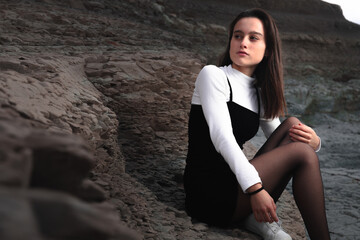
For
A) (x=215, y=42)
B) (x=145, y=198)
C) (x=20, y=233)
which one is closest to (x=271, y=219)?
(x=145, y=198)

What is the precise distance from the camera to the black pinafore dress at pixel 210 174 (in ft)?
5.82

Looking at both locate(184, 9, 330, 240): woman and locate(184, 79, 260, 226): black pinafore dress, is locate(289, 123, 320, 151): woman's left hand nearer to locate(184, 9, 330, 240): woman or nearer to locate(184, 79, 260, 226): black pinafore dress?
locate(184, 9, 330, 240): woman

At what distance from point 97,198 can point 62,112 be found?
105cm

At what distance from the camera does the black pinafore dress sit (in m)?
1.77

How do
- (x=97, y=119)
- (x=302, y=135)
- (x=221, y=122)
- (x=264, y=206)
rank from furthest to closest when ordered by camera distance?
1. (x=97, y=119)
2. (x=302, y=135)
3. (x=221, y=122)
4. (x=264, y=206)

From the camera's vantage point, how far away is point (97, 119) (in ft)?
7.01

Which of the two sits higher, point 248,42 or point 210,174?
point 248,42

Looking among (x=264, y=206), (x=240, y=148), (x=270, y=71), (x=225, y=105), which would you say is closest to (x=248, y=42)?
(x=270, y=71)

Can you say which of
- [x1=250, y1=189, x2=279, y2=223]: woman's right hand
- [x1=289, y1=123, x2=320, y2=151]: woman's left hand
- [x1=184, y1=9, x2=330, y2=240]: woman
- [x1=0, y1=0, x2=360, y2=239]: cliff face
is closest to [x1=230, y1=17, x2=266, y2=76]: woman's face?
[x1=184, y1=9, x2=330, y2=240]: woman

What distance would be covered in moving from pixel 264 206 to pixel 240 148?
36 centimetres

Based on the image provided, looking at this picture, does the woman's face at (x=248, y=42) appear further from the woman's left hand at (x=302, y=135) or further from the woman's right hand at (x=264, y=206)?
the woman's right hand at (x=264, y=206)

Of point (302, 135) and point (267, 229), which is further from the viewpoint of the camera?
point (302, 135)

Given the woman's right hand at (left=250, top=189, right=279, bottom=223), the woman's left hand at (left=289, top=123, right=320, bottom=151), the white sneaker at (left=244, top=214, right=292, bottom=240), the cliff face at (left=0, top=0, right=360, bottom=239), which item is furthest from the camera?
the woman's left hand at (left=289, top=123, right=320, bottom=151)

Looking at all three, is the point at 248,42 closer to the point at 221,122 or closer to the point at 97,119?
the point at 221,122
